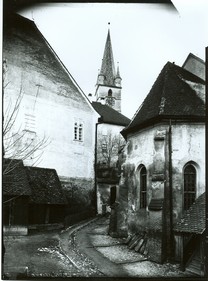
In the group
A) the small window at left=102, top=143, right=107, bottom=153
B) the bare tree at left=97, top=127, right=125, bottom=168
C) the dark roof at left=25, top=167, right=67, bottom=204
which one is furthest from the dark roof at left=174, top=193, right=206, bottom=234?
the small window at left=102, top=143, right=107, bottom=153

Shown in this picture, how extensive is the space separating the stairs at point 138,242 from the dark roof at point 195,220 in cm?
149

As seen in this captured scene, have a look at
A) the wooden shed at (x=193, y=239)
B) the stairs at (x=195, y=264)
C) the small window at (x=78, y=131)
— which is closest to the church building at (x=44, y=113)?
the small window at (x=78, y=131)

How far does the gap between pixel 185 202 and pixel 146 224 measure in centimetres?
132

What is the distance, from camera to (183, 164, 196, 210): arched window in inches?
348

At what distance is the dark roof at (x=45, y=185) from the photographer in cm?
851

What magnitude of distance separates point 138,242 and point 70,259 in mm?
2392

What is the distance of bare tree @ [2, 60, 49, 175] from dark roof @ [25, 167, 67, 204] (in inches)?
15.3

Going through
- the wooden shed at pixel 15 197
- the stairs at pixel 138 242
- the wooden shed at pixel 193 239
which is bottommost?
the stairs at pixel 138 242

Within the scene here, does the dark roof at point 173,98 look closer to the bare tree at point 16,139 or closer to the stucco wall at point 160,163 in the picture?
the stucco wall at point 160,163

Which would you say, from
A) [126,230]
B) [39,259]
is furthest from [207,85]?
[126,230]

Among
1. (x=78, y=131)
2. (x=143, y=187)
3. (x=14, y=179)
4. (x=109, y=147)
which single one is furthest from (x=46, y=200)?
(x=109, y=147)

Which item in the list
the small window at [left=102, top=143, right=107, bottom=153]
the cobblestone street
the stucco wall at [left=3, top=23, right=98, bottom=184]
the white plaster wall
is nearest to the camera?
the cobblestone street

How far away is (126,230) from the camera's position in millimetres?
10789

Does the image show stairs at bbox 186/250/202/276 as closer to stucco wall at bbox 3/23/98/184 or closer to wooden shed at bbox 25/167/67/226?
wooden shed at bbox 25/167/67/226
